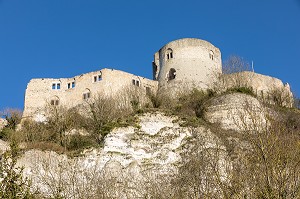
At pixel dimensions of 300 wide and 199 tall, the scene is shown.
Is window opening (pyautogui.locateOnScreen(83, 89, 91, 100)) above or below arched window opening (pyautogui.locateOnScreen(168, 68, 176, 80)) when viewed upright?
below

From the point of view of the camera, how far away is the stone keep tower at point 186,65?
44.0 metres

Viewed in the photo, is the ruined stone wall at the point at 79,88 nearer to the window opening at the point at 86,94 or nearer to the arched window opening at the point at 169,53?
the window opening at the point at 86,94

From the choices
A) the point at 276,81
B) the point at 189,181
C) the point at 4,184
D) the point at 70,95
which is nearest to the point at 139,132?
the point at 189,181

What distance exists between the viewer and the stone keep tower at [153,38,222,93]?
4397 centimetres

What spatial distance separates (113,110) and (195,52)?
14176 mm

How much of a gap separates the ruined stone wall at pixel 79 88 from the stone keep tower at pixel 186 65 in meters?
1.86

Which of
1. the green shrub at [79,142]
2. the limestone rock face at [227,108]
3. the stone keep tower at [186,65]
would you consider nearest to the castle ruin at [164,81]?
the stone keep tower at [186,65]

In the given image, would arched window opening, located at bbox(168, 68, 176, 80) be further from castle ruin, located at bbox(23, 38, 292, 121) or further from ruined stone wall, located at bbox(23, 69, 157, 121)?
ruined stone wall, located at bbox(23, 69, 157, 121)

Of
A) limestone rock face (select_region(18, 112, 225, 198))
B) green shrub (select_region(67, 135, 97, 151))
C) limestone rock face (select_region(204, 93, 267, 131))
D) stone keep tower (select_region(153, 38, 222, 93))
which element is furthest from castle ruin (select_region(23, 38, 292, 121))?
limestone rock face (select_region(18, 112, 225, 198))

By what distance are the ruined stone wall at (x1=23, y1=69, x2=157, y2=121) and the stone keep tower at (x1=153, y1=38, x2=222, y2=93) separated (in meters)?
1.86

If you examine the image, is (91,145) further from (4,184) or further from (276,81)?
(276,81)

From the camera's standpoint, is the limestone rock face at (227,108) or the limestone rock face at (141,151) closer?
the limestone rock face at (141,151)

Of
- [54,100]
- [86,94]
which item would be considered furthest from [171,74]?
[54,100]

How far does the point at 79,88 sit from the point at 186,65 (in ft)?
Answer: 34.8
